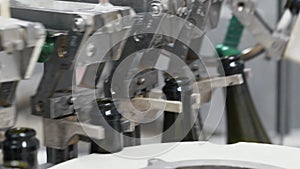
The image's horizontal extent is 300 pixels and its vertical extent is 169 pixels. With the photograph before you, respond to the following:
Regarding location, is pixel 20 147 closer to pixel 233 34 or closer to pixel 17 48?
pixel 17 48

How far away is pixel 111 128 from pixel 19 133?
108 millimetres

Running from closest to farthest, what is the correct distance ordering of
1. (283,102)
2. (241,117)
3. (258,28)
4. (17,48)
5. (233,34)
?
(17,48), (258,28), (241,117), (233,34), (283,102)

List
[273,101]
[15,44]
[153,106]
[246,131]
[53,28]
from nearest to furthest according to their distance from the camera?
Result: [15,44] < [53,28] < [153,106] < [246,131] < [273,101]

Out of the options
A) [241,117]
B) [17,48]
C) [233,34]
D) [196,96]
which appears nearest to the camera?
[17,48]

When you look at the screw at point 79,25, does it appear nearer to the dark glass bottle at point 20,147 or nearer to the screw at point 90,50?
the screw at point 90,50

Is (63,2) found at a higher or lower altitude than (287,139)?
higher

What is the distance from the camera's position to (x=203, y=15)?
89 centimetres

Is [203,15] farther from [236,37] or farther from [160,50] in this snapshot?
[236,37]

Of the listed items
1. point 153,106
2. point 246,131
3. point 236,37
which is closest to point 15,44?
point 153,106

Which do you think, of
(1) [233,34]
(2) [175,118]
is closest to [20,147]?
(2) [175,118]

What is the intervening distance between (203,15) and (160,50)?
0.31ft

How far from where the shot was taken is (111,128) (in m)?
0.75

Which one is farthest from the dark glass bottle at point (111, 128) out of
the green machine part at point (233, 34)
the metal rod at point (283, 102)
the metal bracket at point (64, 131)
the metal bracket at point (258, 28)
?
the metal rod at point (283, 102)

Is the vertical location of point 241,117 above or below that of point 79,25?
below
